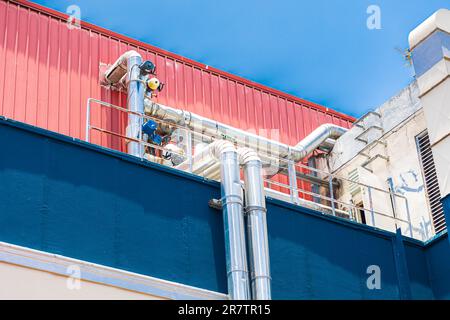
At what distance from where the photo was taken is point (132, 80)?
18672 millimetres

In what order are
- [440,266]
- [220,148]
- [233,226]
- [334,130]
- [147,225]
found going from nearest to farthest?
[147,225]
[233,226]
[220,148]
[440,266]
[334,130]

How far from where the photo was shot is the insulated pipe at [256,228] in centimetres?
1341

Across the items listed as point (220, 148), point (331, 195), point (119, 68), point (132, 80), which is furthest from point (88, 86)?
point (331, 195)

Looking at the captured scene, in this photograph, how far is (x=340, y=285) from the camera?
1493cm

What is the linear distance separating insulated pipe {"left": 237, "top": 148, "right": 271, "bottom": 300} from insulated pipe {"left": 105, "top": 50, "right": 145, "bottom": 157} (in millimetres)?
3737

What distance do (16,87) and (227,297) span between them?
694cm

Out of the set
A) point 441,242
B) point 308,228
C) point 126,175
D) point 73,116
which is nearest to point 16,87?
point 73,116

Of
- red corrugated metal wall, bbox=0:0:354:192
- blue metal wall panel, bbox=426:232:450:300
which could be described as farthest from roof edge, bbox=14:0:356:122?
blue metal wall panel, bbox=426:232:450:300

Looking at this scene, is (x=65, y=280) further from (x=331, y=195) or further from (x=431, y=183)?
(x=431, y=183)

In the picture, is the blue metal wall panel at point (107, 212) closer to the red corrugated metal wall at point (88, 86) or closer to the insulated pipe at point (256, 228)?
the insulated pipe at point (256, 228)

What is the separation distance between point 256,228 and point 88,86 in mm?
6550
